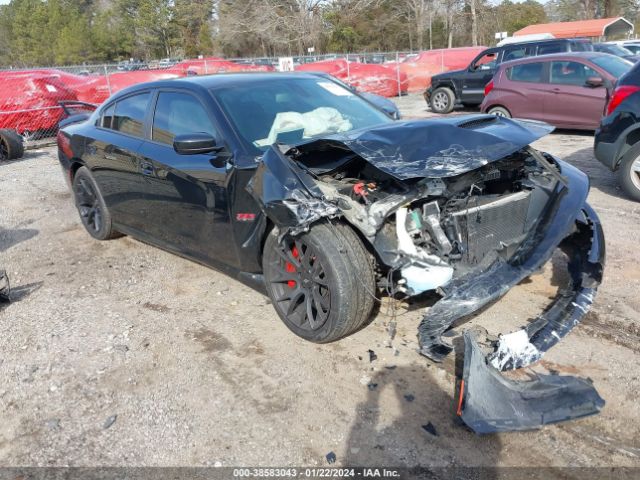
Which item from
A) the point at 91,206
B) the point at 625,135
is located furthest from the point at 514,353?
the point at 91,206

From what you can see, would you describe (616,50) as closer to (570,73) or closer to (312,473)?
(570,73)

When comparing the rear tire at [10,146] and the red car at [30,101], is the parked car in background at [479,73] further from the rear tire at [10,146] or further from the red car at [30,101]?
the rear tire at [10,146]

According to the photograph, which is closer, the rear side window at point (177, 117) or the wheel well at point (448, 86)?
the rear side window at point (177, 117)

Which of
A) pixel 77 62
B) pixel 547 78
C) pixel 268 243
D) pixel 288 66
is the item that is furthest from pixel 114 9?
pixel 268 243

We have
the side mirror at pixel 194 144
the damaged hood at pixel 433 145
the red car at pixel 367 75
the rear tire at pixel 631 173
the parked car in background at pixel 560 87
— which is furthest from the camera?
the red car at pixel 367 75

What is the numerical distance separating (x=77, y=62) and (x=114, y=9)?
11.6 m

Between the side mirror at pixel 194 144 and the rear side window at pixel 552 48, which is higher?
the rear side window at pixel 552 48

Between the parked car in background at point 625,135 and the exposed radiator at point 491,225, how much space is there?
3.45 meters

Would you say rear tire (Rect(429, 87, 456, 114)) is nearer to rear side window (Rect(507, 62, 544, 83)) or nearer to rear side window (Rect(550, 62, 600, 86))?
rear side window (Rect(507, 62, 544, 83))

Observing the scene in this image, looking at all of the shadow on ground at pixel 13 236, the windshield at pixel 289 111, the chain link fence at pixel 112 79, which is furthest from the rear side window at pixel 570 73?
the shadow on ground at pixel 13 236

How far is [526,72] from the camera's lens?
10.9 m

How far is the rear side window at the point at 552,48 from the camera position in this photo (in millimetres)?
13820

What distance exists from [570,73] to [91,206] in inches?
346

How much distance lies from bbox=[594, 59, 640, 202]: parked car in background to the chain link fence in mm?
9099
